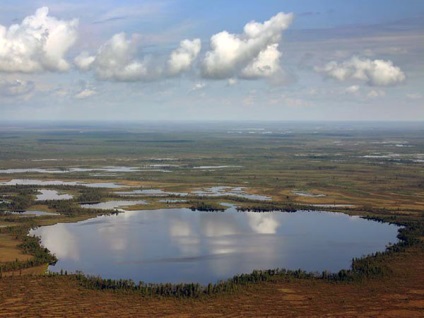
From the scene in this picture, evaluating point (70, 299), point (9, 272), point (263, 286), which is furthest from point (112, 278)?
point (263, 286)

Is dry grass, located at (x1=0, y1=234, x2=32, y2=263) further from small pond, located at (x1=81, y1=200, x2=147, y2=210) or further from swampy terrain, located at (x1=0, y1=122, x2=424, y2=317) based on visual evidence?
small pond, located at (x1=81, y1=200, x2=147, y2=210)

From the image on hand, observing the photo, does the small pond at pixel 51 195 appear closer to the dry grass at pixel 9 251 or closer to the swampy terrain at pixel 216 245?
the swampy terrain at pixel 216 245

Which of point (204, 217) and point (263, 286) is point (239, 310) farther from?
point (204, 217)

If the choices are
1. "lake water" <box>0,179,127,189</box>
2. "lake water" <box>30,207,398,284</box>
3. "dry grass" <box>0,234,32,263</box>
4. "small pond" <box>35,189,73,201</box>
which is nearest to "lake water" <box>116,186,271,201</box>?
"lake water" <box>0,179,127,189</box>

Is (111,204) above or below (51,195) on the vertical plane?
below

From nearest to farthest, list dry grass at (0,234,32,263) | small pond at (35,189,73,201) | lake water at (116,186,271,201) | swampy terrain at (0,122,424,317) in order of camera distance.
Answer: swampy terrain at (0,122,424,317)
dry grass at (0,234,32,263)
small pond at (35,189,73,201)
lake water at (116,186,271,201)

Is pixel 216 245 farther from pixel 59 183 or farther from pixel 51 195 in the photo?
pixel 59 183

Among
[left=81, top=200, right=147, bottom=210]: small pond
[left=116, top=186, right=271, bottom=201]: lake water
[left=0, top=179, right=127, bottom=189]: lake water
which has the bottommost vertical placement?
[left=81, top=200, right=147, bottom=210]: small pond

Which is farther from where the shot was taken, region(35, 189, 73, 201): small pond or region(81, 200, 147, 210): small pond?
region(35, 189, 73, 201): small pond

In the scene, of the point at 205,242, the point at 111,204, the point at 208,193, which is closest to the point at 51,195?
the point at 111,204
